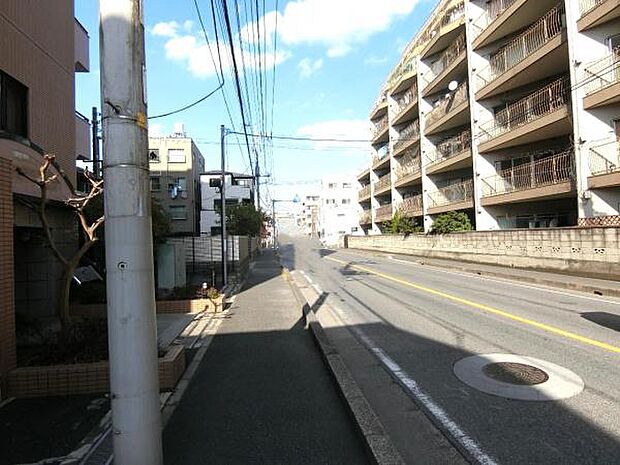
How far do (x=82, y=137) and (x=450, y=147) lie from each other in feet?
79.9

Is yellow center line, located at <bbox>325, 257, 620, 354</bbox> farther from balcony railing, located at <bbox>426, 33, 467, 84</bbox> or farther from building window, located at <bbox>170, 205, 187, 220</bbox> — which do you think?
building window, located at <bbox>170, 205, 187, 220</bbox>

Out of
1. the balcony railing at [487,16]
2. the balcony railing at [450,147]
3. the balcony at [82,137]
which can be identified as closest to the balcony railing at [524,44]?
the balcony railing at [487,16]

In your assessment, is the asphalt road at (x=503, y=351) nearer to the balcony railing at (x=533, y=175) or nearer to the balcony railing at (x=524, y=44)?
the balcony railing at (x=533, y=175)

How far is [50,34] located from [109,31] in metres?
9.32

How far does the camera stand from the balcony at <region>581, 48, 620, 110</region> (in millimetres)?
17938

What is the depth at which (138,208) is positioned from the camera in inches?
128

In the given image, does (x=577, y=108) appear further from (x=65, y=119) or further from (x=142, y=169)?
(x=142, y=169)

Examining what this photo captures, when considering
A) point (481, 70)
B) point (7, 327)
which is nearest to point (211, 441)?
point (7, 327)

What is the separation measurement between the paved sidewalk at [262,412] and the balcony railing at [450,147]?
2600 centimetres

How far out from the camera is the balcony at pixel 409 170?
41094 mm

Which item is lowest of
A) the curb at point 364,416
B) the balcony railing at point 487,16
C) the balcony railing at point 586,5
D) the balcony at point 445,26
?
the curb at point 364,416

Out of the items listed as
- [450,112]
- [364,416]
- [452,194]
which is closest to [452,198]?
[452,194]

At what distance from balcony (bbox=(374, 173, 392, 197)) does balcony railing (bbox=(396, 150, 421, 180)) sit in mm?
2649

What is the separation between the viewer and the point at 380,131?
54.8 meters
